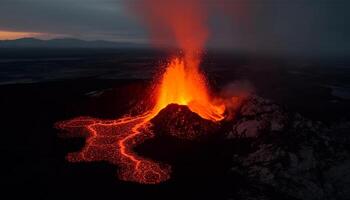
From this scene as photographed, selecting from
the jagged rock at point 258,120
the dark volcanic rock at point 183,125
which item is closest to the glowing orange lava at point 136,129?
the dark volcanic rock at point 183,125

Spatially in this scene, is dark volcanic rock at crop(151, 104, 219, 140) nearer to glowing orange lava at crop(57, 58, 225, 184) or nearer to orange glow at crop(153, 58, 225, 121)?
glowing orange lava at crop(57, 58, 225, 184)

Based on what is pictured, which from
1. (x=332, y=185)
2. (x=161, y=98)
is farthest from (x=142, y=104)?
(x=332, y=185)

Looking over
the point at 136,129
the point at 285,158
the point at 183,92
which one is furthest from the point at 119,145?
the point at 183,92

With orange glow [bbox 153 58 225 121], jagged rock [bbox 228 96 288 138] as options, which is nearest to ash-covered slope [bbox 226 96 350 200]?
jagged rock [bbox 228 96 288 138]

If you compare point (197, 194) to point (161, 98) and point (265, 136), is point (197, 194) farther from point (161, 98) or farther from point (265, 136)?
point (161, 98)

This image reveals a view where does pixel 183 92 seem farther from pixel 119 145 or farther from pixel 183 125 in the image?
pixel 119 145
